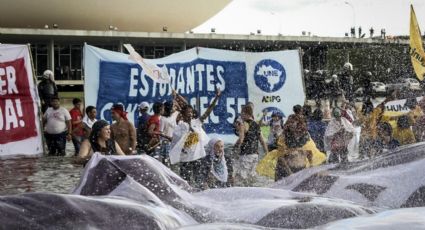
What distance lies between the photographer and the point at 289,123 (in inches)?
350

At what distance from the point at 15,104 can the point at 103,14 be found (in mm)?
49048

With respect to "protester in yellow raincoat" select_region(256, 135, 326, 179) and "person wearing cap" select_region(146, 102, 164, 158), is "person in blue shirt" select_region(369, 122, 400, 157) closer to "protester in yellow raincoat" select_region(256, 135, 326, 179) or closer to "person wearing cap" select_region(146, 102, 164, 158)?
"protester in yellow raincoat" select_region(256, 135, 326, 179)

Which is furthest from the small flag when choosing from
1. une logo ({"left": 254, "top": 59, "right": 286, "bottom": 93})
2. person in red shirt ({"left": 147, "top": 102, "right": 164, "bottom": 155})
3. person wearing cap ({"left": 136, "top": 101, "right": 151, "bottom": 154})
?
une logo ({"left": 254, "top": 59, "right": 286, "bottom": 93})

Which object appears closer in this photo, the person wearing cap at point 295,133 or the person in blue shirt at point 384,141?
the person wearing cap at point 295,133

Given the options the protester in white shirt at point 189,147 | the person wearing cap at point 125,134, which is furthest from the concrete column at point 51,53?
the protester in white shirt at point 189,147

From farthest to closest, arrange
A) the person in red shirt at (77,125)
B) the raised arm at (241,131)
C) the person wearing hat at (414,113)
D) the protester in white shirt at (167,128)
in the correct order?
the person in red shirt at (77,125) < the protester in white shirt at (167,128) < the person wearing hat at (414,113) < the raised arm at (241,131)

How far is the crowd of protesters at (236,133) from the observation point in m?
8.56

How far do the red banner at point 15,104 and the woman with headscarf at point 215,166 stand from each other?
18.1ft

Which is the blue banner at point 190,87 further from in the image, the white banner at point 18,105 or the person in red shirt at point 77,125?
the white banner at point 18,105

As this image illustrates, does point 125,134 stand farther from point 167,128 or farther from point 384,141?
point 384,141

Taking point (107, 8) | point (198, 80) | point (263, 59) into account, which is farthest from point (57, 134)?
point (107, 8)

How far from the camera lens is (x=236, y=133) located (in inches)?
391

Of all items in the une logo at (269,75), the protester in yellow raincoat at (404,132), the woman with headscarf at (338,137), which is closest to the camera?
the woman with headscarf at (338,137)

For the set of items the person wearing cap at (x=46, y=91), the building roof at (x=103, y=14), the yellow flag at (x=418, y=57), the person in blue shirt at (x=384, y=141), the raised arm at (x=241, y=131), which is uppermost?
the building roof at (x=103, y=14)
